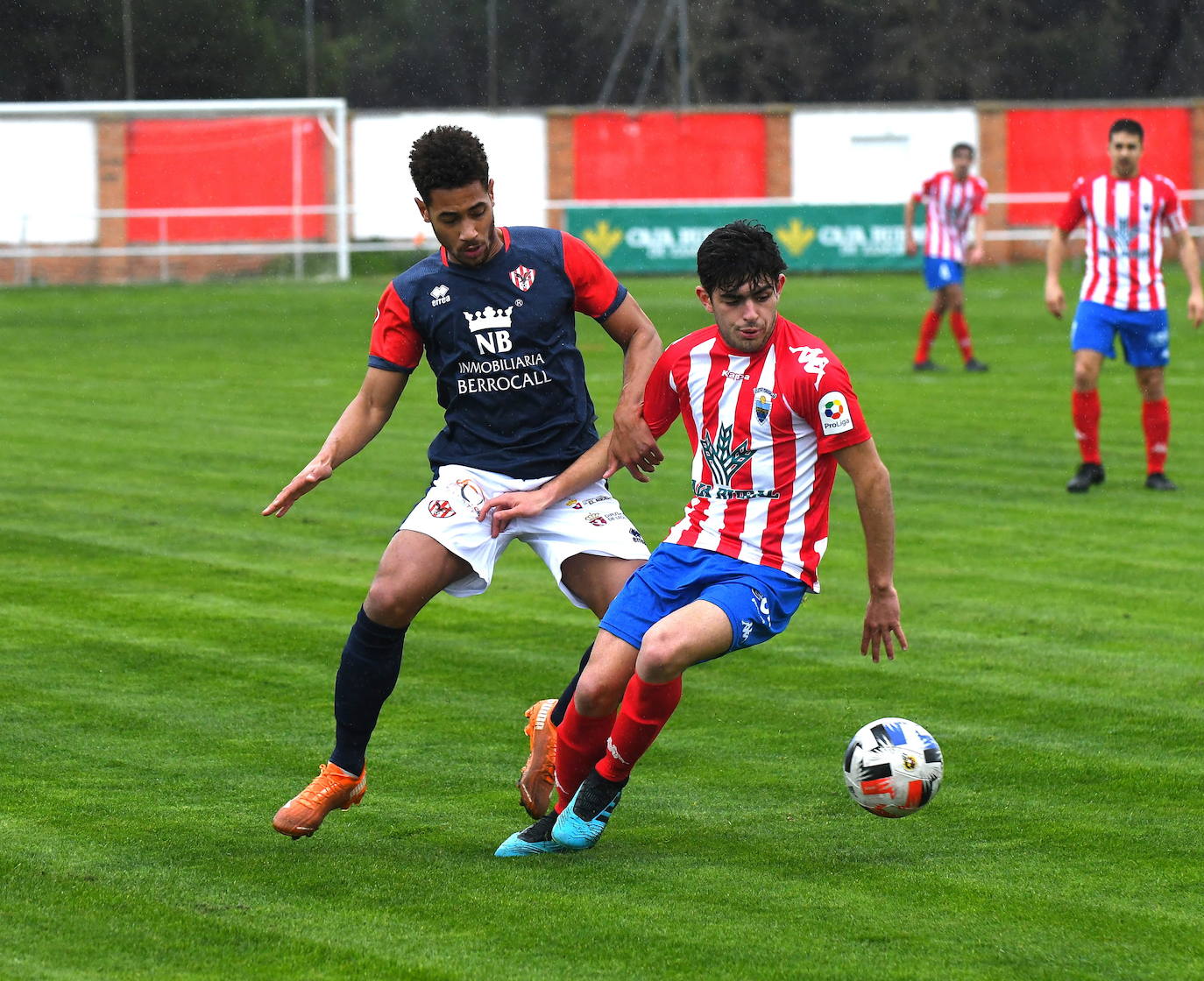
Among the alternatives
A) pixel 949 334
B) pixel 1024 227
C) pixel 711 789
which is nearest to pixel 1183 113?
pixel 1024 227

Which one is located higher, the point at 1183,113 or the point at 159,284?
the point at 1183,113

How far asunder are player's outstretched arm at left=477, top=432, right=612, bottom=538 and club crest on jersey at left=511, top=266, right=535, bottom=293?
1.60 ft

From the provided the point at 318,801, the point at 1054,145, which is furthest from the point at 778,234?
the point at 318,801

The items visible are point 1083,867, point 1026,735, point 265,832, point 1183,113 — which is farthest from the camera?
point 1183,113

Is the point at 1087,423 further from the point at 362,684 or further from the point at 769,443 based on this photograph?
the point at 362,684

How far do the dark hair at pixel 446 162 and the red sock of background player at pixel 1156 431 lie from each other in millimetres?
7712

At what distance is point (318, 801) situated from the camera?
5262 millimetres

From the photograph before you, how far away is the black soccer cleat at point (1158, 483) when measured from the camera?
12016mm

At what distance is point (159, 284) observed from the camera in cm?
3316

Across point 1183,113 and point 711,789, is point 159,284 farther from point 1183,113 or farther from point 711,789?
point 711,789

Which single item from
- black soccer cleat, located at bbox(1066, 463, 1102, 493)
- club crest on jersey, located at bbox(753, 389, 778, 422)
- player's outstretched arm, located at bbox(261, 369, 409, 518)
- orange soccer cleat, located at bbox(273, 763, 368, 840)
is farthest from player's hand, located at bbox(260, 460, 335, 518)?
black soccer cleat, located at bbox(1066, 463, 1102, 493)

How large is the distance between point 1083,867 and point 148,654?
4.01 meters

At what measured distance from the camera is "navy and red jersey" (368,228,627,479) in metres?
5.53

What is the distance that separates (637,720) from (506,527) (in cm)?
73
